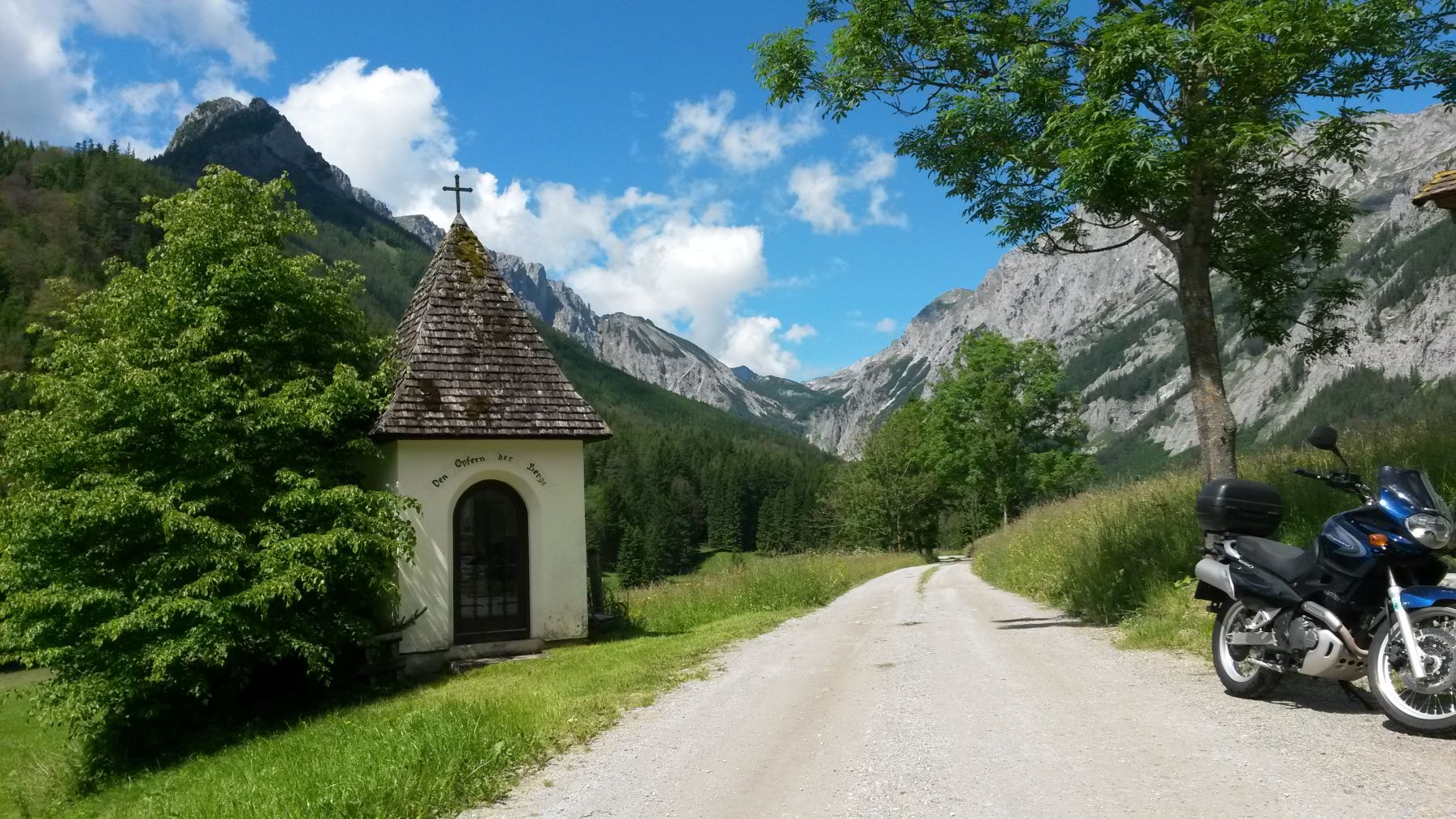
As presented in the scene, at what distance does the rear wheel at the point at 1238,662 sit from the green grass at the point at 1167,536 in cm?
143

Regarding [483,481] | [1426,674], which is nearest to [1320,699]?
[1426,674]

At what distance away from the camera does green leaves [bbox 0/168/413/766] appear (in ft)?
35.0

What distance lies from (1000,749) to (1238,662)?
7.37 feet

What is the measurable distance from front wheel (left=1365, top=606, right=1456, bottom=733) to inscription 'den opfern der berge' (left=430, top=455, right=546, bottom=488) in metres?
11.1

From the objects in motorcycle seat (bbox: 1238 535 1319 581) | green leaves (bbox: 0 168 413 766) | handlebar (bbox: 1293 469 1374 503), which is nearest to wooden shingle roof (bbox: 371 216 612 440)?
green leaves (bbox: 0 168 413 766)

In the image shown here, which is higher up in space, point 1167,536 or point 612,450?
point 612,450

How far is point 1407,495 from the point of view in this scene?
17.2ft

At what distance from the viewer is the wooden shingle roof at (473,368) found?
531 inches

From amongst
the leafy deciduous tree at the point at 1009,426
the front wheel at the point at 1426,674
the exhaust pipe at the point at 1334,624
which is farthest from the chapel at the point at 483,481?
the leafy deciduous tree at the point at 1009,426

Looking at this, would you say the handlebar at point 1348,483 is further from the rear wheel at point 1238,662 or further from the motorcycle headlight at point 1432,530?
the rear wheel at point 1238,662

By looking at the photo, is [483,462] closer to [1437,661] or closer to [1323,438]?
[1323,438]

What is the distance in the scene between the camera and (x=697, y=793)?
16.7ft

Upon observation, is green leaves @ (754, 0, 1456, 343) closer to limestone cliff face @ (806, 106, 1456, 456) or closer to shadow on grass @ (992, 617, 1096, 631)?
shadow on grass @ (992, 617, 1096, 631)

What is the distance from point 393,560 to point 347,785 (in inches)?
291
